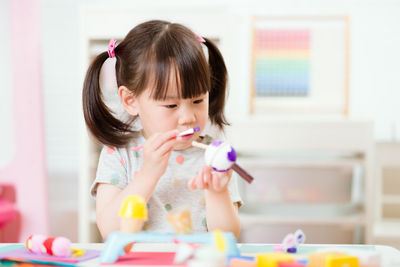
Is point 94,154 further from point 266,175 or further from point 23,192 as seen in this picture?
point 266,175

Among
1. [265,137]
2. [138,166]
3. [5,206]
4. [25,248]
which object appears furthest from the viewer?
[265,137]

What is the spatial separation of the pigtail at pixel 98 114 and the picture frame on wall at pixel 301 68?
1.33 meters

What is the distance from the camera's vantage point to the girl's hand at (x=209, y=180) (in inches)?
27.4

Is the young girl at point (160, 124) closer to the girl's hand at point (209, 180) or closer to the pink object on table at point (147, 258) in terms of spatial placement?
the girl's hand at point (209, 180)

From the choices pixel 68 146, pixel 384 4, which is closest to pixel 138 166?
pixel 68 146

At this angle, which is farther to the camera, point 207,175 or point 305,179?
point 305,179

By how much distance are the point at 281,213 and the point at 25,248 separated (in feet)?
4.94

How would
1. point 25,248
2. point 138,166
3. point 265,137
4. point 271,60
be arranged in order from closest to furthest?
1. point 25,248
2. point 138,166
3. point 265,137
4. point 271,60

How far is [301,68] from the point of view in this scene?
2297 millimetres

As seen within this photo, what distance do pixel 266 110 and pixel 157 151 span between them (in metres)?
1.53

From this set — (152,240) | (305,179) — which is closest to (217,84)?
(152,240)

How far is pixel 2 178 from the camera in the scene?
5.91 feet

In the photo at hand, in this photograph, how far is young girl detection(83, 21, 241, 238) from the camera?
2.79 feet

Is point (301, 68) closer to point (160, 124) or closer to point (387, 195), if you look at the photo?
point (387, 195)
